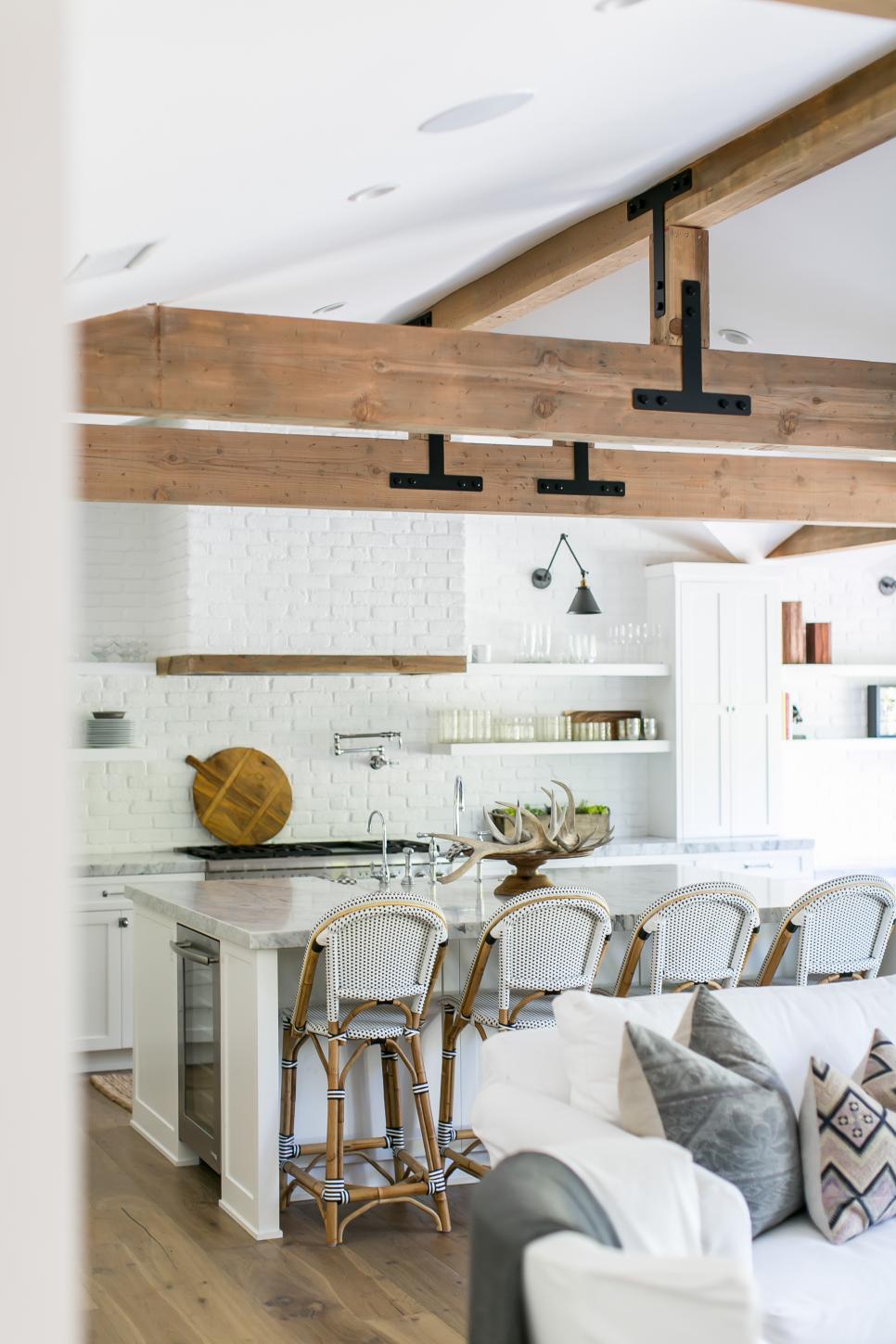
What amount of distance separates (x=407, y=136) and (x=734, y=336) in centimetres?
324

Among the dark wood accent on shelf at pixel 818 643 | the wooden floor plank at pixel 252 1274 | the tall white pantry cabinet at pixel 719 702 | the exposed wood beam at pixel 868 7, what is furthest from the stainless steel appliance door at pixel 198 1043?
the dark wood accent on shelf at pixel 818 643

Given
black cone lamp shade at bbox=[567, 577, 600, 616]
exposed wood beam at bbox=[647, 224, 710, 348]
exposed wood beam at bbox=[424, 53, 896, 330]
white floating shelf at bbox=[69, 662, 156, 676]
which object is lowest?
white floating shelf at bbox=[69, 662, 156, 676]

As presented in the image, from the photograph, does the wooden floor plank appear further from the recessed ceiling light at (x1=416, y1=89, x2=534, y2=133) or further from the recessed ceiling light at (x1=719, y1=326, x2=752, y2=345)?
the recessed ceiling light at (x1=719, y1=326, x2=752, y2=345)

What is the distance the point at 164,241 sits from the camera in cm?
373

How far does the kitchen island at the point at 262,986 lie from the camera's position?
4477 millimetres

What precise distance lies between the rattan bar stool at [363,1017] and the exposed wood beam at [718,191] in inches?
91.8

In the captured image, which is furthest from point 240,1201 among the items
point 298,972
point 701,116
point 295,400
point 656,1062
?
point 701,116

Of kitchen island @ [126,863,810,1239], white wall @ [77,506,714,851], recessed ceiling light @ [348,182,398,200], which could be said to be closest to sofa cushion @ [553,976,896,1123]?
kitchen island @ [126,863,810,1239]

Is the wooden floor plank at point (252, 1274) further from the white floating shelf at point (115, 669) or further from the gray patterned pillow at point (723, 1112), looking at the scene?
the white floating shelf at point (115, 669)

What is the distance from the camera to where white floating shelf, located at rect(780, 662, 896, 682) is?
29.7 ft

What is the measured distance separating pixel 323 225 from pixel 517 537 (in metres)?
4.71

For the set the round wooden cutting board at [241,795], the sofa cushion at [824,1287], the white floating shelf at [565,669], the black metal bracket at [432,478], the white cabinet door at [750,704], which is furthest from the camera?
the white cabinet door at [750,704]

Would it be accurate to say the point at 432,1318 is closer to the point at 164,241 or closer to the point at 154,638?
the point at 164,241

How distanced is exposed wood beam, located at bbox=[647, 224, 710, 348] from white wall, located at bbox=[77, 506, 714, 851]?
359 centimetres
